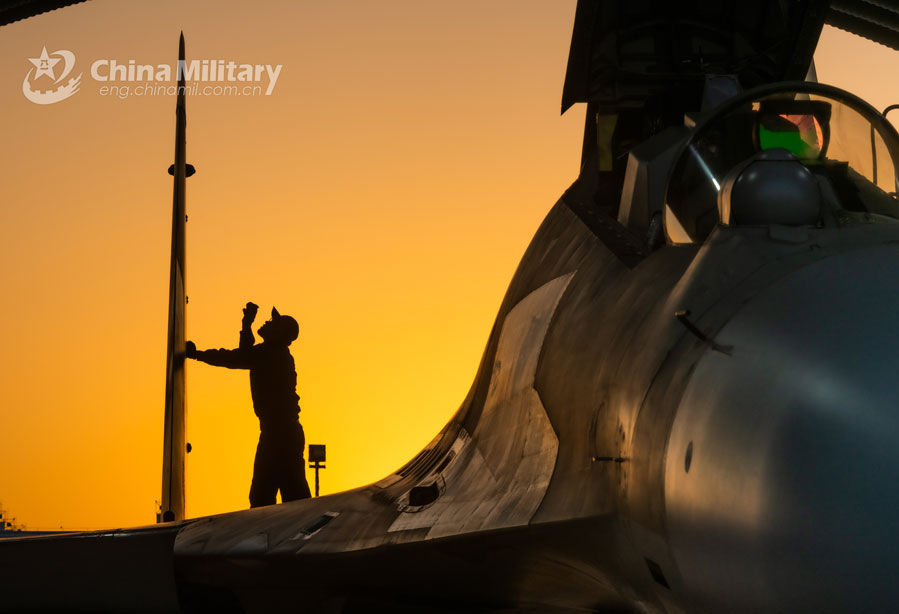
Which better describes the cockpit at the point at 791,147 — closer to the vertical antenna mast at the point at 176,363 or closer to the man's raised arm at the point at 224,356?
the vertical antenna mast at the point at 176,363

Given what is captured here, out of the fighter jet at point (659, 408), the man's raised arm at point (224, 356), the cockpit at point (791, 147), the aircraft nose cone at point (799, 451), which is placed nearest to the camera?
the aircraft nose cone at point (799, 451)

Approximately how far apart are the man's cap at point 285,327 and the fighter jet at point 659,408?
4161mm

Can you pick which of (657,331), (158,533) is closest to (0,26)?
(158,533)

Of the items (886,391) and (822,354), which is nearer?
(886,391)

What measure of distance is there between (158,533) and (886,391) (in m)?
6.19

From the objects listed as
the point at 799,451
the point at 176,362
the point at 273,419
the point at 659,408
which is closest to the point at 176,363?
the point at 176,362

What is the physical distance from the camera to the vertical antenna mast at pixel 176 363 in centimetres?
1067

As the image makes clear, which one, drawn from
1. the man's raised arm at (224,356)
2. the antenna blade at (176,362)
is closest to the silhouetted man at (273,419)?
the man's raised arm at (224,356)

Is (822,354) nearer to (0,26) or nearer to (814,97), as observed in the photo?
(814,97)

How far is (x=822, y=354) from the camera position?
2654mm

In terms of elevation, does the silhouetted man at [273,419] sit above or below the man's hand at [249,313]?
below

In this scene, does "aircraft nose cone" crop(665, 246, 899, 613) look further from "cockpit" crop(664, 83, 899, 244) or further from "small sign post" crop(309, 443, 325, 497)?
"small sign post" crop(309, 443, 325, 497)

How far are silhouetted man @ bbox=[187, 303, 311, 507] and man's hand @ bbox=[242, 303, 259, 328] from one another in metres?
0.54

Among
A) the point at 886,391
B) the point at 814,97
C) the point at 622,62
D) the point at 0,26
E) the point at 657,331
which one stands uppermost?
the point at 0,26
